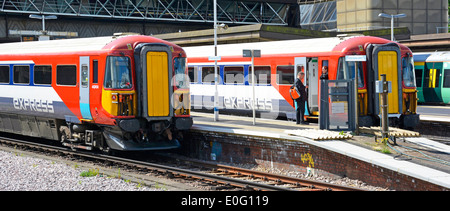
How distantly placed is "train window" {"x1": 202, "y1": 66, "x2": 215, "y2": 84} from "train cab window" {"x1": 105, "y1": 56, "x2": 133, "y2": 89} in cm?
816

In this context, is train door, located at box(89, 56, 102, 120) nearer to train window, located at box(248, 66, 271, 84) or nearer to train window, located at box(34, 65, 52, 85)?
train window, located at box(34, 65, 52, 85)

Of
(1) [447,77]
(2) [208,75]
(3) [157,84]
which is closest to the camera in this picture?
(3) [157,84]

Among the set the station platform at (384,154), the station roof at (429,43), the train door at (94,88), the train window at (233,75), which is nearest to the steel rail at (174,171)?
the train door at (94,88)

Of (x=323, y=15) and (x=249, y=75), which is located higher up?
(x=323, y=15)

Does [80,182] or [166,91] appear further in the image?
[166,91]

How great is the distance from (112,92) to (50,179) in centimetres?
317

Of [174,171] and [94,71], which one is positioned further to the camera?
[94,71]

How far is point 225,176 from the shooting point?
1480 centimetres

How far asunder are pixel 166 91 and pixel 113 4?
114ft

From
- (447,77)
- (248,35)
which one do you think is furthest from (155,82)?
(447,77)

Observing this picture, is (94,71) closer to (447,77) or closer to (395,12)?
(447,77)

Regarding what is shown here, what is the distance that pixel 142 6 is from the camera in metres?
Answer: 49.9
